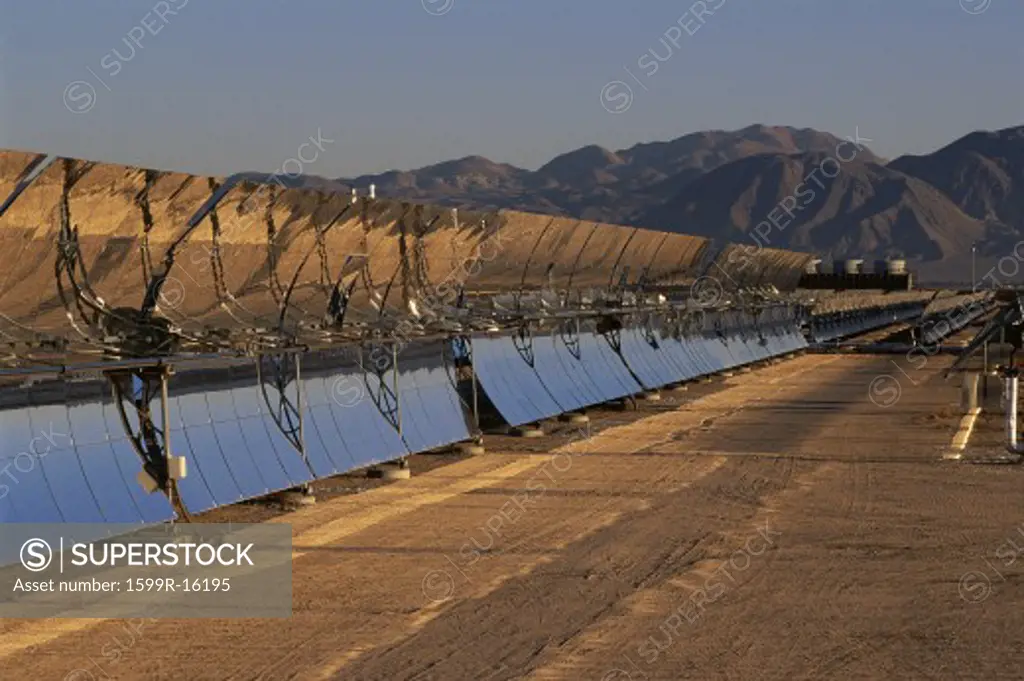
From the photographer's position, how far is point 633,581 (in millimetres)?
15227

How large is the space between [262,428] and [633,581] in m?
6.63

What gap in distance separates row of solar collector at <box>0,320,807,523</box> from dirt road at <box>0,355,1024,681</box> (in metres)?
0.80

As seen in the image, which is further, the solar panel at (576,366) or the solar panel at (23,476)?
the solar panel at (576,366)

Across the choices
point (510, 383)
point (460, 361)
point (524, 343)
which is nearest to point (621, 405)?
point (524, 343)

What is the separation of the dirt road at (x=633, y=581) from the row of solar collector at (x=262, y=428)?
2.64 feet

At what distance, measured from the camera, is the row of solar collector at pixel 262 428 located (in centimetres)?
1622

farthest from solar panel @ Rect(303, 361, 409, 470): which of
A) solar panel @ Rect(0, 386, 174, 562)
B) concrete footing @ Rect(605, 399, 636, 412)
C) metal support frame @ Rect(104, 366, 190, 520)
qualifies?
concrete footing @ Rect(605, 399, 636, 412)

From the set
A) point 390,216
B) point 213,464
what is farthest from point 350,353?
point 213,464

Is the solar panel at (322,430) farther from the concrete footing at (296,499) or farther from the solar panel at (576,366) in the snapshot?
the solar panel at (576,366)

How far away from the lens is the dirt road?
12.2 m

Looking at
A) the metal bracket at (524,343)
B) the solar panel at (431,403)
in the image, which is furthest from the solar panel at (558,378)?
the solar panel at (431,403)

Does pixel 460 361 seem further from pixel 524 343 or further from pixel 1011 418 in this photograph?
pixel 1011 418

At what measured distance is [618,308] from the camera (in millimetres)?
36906

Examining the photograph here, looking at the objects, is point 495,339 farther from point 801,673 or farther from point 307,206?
point 801,673
